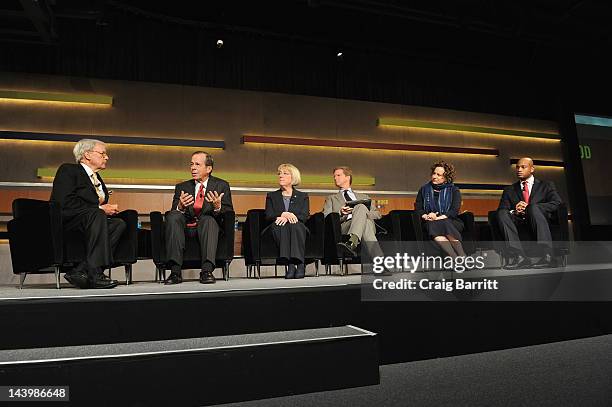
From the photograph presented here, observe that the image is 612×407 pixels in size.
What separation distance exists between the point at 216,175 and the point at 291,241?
8.75ft

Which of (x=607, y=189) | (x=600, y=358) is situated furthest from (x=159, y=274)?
(x=607, y=189)

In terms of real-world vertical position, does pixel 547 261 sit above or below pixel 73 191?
below

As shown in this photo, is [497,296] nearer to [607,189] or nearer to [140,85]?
[140,85]

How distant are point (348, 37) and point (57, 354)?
6215 mm

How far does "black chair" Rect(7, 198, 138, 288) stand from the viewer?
3.14m

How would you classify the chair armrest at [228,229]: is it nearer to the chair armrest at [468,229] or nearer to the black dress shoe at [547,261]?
the chair armrest at [468,229]

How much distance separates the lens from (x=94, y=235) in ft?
10.3

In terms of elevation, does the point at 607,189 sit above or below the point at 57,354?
above

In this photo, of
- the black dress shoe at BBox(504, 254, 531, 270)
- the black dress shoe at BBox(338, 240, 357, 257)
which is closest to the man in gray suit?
the black dress shoe at BBox(338, 240, 357, 257)

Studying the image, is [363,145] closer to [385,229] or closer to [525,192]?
[385,229]

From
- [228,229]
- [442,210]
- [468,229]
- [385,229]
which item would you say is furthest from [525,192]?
[228,229]

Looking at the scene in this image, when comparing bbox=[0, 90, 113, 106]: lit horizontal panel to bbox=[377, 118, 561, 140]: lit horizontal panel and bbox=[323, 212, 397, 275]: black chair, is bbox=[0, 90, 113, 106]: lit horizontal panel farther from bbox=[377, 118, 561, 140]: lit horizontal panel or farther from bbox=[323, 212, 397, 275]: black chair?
bbox=[377, 118, 561, 140]: lit horizontal panel

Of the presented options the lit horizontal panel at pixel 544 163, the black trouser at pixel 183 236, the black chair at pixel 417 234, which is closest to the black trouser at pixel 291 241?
the black trouser at pixel 183 236

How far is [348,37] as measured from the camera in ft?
23.3
